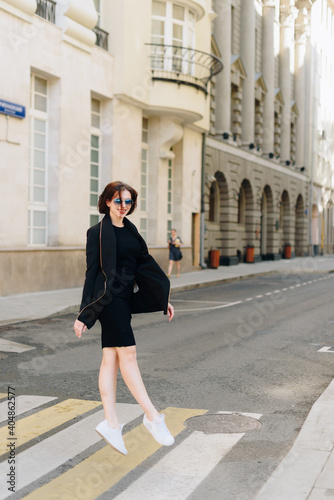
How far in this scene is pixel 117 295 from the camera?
457cm

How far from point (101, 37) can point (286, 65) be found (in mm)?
25760

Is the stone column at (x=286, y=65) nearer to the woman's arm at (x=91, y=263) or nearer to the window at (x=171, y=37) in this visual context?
the window at (x=171, y=37)

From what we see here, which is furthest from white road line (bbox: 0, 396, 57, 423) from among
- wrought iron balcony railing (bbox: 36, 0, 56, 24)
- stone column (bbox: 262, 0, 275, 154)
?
stone column (bbox: 262, 0, 275, 154)

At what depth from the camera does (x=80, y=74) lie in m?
19.5

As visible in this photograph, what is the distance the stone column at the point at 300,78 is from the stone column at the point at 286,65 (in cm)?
161

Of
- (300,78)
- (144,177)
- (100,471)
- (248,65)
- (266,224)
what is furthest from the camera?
(300,78)

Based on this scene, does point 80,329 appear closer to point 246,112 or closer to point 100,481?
point 100,481

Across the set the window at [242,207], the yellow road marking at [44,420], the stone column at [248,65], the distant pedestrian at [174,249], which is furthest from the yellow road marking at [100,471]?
the window at [242,207]

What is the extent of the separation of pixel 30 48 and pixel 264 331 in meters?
10.2

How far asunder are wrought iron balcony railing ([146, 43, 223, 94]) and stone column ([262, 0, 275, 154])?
16.1 metres

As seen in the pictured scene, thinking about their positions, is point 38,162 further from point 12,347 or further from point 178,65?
point 12,347

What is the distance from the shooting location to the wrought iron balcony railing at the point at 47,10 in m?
18.0

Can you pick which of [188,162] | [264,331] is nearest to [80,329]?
[264,331]

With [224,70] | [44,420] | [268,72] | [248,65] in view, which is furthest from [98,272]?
[268,72]
